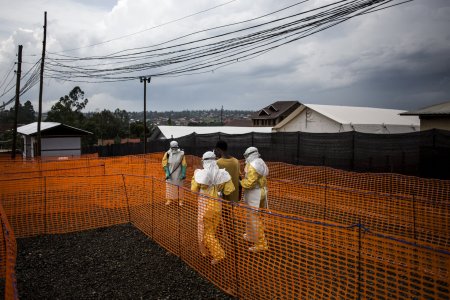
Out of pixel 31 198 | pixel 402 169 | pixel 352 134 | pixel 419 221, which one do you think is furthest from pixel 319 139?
pixel 31 198

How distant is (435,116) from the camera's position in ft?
44.0

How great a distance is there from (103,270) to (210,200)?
6.65 ft

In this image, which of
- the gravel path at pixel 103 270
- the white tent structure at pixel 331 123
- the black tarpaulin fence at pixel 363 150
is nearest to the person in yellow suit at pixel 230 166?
the gravel path at pixel 103 270

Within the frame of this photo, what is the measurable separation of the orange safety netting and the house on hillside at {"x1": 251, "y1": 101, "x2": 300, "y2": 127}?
4688 cm

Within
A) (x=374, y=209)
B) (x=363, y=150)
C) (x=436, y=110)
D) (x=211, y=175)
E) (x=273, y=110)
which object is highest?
(x=273, y=110)

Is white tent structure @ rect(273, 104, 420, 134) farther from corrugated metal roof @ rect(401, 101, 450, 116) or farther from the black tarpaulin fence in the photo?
the black tarpaulin fence

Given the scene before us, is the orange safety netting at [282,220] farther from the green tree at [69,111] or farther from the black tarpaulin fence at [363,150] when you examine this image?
the green tree at [69,111]

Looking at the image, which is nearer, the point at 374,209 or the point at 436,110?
the point at 374,209

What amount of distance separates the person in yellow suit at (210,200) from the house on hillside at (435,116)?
37.9ft

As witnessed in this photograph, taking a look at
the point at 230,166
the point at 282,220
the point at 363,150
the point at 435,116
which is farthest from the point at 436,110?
the point at 282,220

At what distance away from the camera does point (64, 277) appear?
482cm

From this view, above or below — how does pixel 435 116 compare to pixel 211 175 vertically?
above


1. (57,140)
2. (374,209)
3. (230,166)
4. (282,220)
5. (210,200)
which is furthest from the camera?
(57,140)

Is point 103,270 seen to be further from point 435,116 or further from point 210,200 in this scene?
point 435,116
